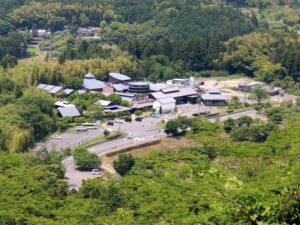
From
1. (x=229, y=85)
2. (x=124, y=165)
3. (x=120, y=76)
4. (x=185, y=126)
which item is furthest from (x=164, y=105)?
(x=124, y=165)

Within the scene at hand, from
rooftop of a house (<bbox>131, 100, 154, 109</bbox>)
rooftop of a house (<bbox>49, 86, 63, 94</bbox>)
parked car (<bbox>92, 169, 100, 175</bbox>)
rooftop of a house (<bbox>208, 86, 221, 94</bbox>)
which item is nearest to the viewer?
parked car (<bbox>92, 169, 100, 175</bbox>)

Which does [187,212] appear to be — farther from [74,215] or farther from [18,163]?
[18,163]

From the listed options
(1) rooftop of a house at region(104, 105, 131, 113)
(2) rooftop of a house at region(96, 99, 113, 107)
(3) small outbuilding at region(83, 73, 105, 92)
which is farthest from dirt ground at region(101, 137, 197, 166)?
(3) small outbuilding at region(83, 73, 105, 92)

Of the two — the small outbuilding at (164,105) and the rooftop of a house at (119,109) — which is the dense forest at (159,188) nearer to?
the rooftop of a house at (119,109)

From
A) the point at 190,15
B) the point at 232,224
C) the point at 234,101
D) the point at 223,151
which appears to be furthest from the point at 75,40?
the point at 232,224

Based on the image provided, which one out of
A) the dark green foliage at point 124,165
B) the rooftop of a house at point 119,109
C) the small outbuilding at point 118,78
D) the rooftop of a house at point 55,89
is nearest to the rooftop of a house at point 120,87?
the small outbuilding at point 118,78

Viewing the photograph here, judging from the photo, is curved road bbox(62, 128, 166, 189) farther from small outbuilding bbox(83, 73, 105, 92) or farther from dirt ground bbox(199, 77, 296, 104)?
dirt ground bbox(199, 77, 296, 104)
